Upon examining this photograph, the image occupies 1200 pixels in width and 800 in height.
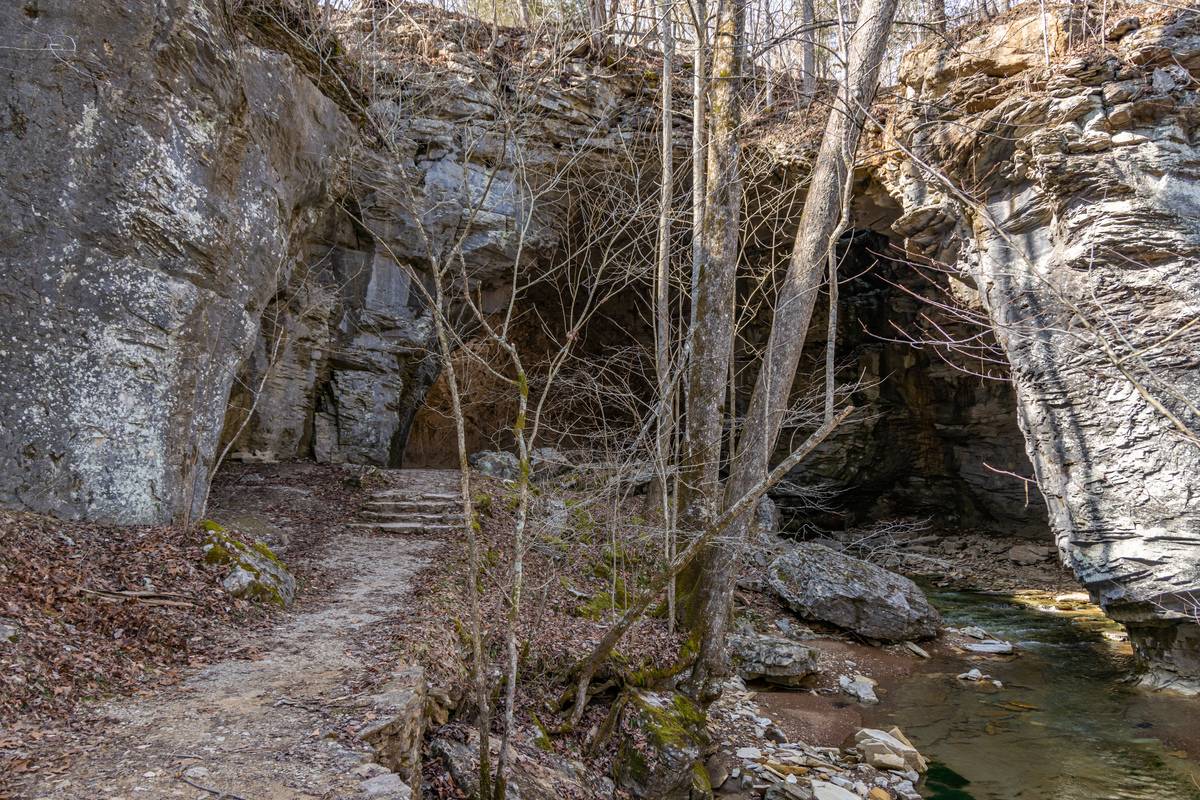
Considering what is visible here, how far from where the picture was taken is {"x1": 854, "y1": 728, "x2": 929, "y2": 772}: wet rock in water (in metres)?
6.21

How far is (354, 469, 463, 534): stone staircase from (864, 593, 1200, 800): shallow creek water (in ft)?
20.0

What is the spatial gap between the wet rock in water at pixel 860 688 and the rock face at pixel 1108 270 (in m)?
3.41

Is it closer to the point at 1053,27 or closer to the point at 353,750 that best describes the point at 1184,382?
the point at 1053,27

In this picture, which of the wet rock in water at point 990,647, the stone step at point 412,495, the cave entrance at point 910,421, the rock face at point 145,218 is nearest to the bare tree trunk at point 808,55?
the cave entrance at point 910,421

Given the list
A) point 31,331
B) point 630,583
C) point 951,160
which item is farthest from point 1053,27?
point 31,331

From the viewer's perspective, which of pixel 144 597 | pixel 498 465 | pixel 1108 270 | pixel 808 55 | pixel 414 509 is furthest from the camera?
pixel 498 465

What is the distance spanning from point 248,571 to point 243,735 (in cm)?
259

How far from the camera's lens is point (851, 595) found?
10172 millimetres

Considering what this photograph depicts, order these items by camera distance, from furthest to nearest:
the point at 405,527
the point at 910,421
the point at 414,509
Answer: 1. the point at 910,421
2. the point at 414,509
3. the point at 405,527

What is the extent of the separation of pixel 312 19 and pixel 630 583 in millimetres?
8413

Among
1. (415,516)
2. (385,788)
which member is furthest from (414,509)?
(385,788)

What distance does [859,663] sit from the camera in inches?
356

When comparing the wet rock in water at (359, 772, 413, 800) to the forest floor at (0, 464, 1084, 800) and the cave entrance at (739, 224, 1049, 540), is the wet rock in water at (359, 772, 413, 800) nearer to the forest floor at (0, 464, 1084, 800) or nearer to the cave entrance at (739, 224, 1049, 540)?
the forest floor at (0, 464, 1084, 800)

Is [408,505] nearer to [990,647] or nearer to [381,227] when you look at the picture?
[381,227]
